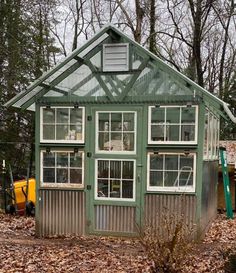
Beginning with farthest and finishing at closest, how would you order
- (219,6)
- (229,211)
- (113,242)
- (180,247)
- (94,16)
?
(94,16), (219,6), (229,211), (113,242), (180,247)

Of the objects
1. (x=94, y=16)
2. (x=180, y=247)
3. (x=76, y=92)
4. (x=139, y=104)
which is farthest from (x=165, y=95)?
(x=94, y=16)

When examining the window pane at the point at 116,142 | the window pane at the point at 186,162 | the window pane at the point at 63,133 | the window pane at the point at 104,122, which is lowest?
the window pane at the point at 186,162

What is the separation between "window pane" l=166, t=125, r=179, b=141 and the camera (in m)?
7.29

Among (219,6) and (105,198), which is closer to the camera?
(105,198)

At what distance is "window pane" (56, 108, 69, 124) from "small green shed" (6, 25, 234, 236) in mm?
19

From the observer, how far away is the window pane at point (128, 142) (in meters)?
7.48

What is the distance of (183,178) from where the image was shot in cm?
734

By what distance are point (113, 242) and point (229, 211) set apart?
14.0ft

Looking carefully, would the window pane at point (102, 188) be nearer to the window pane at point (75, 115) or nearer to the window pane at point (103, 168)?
the window pane at point (103, 168)

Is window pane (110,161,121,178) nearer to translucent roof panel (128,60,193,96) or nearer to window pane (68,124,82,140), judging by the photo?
window pane (68,124,82,140)

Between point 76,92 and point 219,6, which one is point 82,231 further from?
point 219,6

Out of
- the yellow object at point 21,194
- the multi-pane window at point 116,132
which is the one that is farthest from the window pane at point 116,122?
the yellow object at point 21,194

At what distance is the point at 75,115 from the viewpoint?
302 inches

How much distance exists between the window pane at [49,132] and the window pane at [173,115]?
7.23 feet
